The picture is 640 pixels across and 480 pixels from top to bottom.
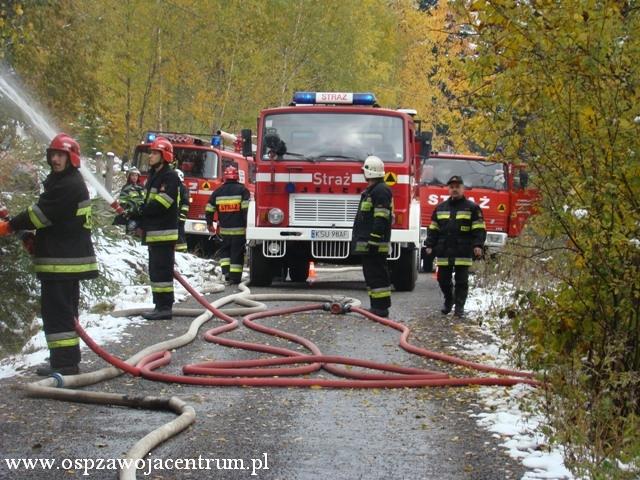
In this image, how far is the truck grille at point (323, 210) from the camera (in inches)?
542

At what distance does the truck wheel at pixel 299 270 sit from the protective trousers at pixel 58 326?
24.4ft

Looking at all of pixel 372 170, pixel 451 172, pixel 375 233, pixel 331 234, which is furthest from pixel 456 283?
pixel 451 172

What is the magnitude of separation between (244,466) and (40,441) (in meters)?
1.20

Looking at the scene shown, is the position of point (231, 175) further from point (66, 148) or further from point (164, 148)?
point (66, 148)

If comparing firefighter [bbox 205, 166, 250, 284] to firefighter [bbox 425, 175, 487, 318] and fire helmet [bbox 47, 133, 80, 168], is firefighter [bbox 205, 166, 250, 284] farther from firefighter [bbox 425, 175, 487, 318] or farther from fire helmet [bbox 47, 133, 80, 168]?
fire helmet [bbox 47, 133, 80, 168]

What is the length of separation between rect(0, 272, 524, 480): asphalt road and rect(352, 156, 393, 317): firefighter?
8.81ft

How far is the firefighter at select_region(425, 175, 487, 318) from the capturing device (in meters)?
11.5

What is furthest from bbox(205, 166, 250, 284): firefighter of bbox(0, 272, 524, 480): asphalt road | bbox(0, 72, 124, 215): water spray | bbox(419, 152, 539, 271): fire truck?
bbox(0, 272, 524, 480): asphalt road

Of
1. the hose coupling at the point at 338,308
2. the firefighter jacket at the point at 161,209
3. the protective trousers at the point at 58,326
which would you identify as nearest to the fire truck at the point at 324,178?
the hose coupling at the point at 338,308

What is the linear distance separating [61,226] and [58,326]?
72 cm

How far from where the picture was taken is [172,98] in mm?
30094

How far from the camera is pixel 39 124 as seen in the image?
13773 mm

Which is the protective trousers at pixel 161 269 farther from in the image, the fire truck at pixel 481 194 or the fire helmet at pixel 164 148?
the fire truck at pixel 481 194

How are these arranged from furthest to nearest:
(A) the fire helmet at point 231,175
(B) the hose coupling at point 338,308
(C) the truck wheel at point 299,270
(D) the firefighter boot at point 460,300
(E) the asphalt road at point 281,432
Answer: (A) the fire helmet at point 231,175 → (C) the truck wheel at point 299,270 → (D) the firefighter boot at point 460,300 → (B) the hose coupling at point 338,308 → (E) the asphalt road at point 281,432
